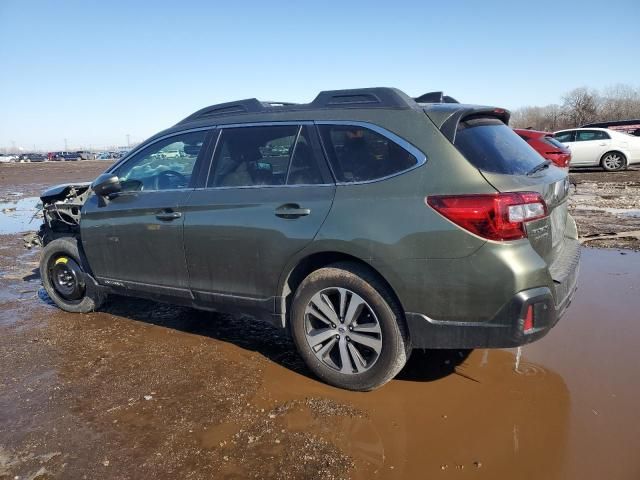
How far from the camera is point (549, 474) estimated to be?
2.34m

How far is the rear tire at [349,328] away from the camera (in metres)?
2.96

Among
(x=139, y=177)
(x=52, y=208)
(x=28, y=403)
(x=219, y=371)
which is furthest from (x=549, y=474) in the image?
(x=52, y=208)

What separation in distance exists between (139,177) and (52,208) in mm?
1567

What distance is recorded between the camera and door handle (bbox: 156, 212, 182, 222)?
12.4 ft

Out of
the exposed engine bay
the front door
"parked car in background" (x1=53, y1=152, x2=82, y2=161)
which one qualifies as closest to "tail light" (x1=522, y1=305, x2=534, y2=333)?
the front door

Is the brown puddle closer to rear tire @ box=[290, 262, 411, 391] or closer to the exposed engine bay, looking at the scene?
rear tire @ box=[290, 262, 411, 391]

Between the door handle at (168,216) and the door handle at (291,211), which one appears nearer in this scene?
the door handle at (291,211)

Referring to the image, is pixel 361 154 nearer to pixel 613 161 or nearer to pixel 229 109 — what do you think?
pixel 229 109

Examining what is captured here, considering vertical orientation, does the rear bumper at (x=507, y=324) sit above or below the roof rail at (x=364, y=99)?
below

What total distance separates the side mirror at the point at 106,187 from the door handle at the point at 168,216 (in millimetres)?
608

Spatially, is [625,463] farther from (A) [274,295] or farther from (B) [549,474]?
(A) [274,295]

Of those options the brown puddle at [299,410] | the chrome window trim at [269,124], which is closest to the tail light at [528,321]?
the brown puddle at [299,410]

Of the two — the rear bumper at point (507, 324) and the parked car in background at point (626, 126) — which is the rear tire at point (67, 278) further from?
the parked car in background at point (626, 126)

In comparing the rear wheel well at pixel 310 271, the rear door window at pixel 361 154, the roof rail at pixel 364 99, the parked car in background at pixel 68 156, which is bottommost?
the rear wheel well at pixel 310 271
